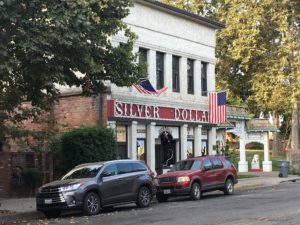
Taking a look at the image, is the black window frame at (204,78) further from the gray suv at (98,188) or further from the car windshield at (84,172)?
the car windshield at (84,172)

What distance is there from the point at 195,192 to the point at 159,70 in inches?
399

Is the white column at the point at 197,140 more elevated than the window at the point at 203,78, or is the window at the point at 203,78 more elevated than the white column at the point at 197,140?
the window at the point at 203,78

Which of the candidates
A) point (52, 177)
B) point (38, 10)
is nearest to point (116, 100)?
point (52, 177)

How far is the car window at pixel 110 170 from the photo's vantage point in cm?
1766

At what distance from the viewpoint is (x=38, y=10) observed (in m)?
13.8

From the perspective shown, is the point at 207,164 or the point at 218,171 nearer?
the point at 207,164

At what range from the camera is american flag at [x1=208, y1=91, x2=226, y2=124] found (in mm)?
33031

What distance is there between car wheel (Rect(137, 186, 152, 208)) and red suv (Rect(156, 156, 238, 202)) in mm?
2117

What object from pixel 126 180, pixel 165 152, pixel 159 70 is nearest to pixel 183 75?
pixel 159 70

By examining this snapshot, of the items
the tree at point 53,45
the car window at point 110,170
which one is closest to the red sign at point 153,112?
the car window at point 110,170

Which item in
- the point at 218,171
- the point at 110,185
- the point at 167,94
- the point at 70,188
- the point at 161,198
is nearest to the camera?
the point at 70,188

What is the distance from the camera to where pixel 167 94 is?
2988cm

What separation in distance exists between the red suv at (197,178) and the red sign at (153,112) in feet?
16.6

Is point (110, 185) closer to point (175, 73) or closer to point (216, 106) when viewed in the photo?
point (175, 73)
